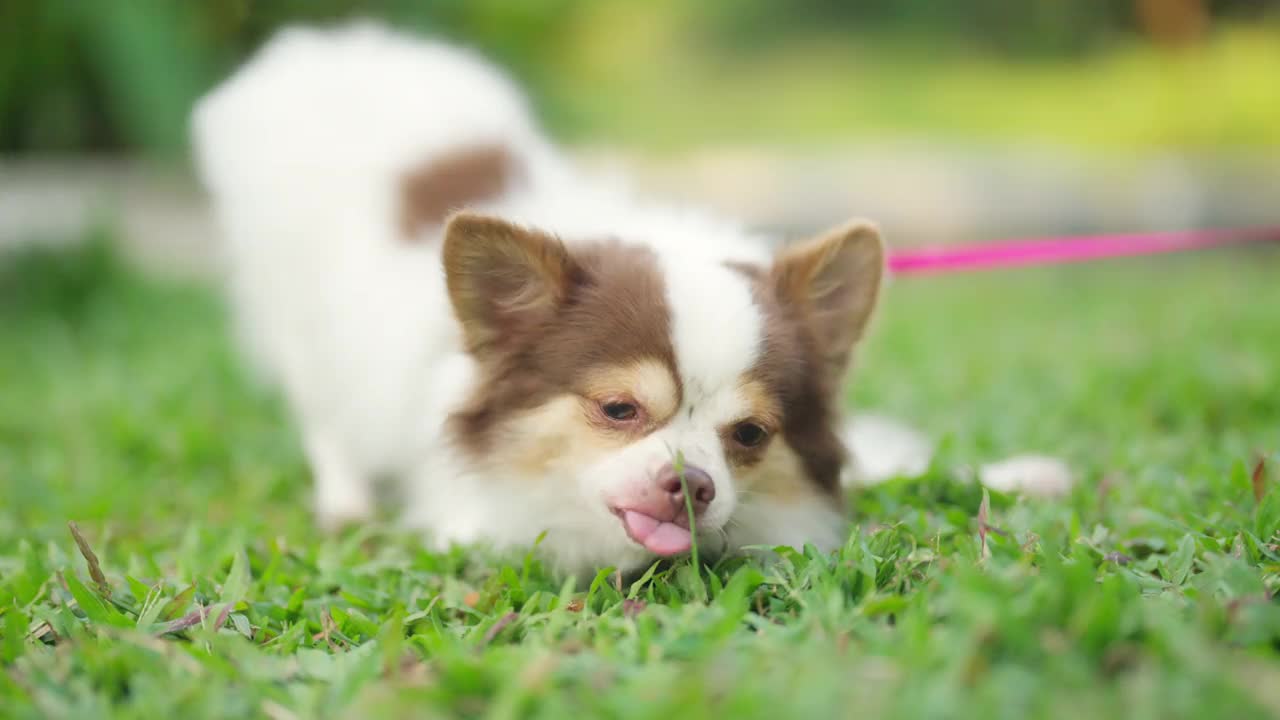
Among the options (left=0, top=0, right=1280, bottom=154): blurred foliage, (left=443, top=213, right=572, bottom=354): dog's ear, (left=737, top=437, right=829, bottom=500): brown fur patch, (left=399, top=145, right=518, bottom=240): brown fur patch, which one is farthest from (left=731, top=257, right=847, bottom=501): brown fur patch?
(left=0, top=0, right=1280, bottom=154): blurred foliage

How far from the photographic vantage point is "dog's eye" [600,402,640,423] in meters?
2.71

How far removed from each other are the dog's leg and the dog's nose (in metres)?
1.67

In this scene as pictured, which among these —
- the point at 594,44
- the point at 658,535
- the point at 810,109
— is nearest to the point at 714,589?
the point at 658,535

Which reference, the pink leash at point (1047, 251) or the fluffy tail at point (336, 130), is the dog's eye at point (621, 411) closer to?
the pink leash at point (1047, 251)

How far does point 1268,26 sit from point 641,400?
12.2 metres

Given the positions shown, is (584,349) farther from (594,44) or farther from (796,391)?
(594,44)

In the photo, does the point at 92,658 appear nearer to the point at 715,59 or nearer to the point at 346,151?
the point at 346,151

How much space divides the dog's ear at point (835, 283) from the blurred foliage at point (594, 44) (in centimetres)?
545

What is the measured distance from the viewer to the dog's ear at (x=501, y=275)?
281cm

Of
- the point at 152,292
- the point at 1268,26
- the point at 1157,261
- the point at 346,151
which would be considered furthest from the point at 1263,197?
the point at 152,292

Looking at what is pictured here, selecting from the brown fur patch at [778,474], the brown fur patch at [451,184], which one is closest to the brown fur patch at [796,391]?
the brown fur patch at [778,474]

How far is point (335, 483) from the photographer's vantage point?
4070 millimetres

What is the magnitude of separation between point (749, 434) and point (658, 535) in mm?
398

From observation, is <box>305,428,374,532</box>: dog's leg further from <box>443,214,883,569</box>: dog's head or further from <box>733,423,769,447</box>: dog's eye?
<box>733,423,769,447</box>: dog's eye
